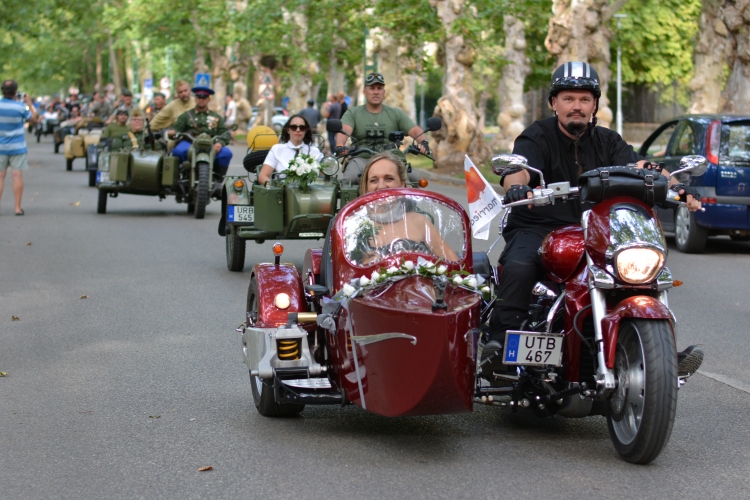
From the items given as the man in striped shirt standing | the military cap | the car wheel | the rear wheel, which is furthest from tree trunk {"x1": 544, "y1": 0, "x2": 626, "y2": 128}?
the man in striped shirt standing

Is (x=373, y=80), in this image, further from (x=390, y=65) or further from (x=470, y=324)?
(x=390, y=65)

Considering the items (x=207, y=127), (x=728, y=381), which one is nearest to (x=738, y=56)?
(x=207, y=127)

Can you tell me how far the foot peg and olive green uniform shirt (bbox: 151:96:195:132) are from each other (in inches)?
557

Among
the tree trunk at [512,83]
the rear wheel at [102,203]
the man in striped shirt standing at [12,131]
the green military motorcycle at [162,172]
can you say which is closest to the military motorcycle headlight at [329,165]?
the green military motorcycle at [162,172]

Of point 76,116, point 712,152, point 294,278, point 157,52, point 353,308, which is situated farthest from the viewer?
point 157,52

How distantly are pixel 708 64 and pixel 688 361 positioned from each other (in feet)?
87.4

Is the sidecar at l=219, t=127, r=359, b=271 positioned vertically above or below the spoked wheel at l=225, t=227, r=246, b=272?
above

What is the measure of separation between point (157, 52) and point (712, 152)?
226ft

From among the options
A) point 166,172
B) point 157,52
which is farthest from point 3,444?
point 157,52

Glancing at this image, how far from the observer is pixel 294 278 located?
6391mm

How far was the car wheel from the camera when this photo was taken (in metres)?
14.1

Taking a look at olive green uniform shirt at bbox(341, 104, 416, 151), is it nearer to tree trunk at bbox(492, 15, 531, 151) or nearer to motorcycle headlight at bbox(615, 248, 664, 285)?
motorcycle headlight at bbox(615, 248, 664, 285)

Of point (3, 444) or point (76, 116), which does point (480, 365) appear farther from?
point (76, 116)

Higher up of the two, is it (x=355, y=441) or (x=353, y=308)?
(x=353, y=308)
